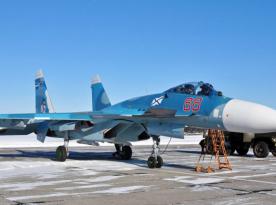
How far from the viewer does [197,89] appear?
12.0m

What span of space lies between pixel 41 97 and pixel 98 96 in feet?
11.7

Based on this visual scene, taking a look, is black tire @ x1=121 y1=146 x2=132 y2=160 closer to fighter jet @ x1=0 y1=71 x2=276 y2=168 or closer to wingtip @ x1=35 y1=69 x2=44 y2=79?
fighter jet @ x1=0 y1=71 x2=276 y2=168

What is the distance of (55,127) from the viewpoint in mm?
15383

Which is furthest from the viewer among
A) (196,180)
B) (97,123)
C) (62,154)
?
(62,154)

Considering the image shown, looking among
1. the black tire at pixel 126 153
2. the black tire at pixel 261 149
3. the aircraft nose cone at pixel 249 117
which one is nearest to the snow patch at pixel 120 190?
the aircraft nose cone at pixel 249 117

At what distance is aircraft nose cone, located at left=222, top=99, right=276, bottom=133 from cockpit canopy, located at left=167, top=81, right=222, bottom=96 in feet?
2.83

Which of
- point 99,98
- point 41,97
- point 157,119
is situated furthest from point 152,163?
point 41,97

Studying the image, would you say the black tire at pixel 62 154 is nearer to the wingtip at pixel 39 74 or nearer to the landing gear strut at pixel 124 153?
the landing gear strut at pixel 124 153

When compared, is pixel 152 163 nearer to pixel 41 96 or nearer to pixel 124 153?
pixel 124 153

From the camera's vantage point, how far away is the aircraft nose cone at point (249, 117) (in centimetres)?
1040

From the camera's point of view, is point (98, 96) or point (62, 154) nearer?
point (62, 154)

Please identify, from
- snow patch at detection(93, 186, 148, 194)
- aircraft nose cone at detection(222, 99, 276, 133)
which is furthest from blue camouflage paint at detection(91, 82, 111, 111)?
snow patch at detection(93, 186, 148, 194)

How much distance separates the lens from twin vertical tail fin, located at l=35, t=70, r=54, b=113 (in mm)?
20031

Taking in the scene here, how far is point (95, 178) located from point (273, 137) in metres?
10.8
